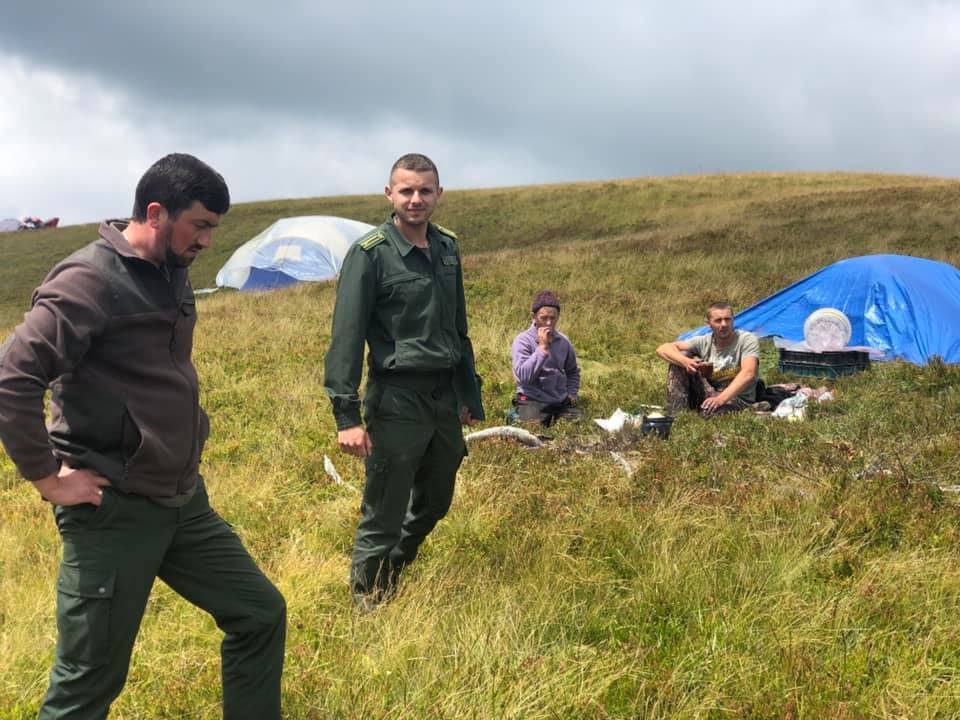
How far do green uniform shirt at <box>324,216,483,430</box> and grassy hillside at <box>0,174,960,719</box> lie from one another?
108cm

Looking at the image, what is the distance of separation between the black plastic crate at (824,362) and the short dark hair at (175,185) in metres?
8.70

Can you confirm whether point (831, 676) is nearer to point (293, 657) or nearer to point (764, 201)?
point (293, 657)

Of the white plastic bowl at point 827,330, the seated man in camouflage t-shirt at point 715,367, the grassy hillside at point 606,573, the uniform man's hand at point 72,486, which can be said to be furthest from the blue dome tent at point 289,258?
the uniform man's hand at point 72,486

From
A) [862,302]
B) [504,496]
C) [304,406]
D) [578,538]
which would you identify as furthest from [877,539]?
[862,302]

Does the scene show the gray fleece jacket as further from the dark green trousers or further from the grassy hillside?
the grassy hillside

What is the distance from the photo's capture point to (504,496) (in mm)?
5223

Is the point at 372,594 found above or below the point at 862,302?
below

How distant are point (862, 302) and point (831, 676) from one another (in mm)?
9640

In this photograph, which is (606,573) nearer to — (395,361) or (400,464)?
(400,464)

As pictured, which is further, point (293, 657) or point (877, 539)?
point (877, 539)

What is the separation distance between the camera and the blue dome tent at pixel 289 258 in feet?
78.8

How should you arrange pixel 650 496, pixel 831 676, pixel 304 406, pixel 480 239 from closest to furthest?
pixel 831 676
pixel 650 496
pixel 304 406
pixel 480 239

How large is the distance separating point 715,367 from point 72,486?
7.06 meters

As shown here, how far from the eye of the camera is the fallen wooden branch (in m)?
6.73
